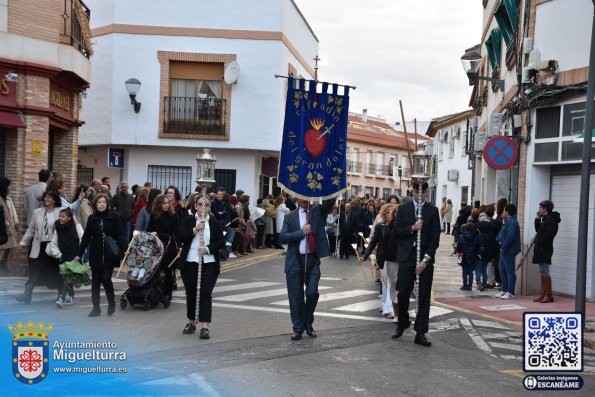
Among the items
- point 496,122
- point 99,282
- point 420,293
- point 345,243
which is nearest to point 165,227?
point 99,282

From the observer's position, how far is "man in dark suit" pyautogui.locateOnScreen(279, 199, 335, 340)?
9.91 metres

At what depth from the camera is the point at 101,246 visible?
1104 cm

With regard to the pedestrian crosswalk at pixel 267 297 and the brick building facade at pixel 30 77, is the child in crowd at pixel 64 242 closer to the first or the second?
the pedestrian crosswalk at pixel 267 297

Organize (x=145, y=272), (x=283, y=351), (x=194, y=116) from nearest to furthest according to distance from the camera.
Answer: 1. (x=283, y=351)
2. (x=145, y=272)
3. (x=194, y=116)

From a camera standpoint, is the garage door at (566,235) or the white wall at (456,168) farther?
the white wall at (456,168)

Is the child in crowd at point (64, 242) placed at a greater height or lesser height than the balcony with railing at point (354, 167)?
lesser

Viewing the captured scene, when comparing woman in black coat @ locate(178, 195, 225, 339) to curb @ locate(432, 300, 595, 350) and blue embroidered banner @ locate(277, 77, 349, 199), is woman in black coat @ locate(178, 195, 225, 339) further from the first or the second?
curb @ locate(432, 300, 595, 350)

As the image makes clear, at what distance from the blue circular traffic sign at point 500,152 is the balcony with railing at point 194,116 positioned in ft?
50.0

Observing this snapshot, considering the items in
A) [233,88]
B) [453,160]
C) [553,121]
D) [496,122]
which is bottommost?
[553,121]

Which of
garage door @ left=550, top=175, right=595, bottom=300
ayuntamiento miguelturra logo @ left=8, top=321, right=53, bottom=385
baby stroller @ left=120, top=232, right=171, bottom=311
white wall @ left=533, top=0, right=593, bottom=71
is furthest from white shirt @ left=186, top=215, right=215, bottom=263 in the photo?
white wall @ left=533, top=0, right=593, bottom=71

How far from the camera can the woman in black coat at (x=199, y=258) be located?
9852 mm

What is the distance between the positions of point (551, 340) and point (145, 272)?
24.0ft

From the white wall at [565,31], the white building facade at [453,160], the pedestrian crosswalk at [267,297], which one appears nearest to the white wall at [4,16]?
the pedestrian crosswalk at [267,297]

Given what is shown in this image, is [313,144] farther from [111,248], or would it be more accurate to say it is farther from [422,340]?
[111,248]
